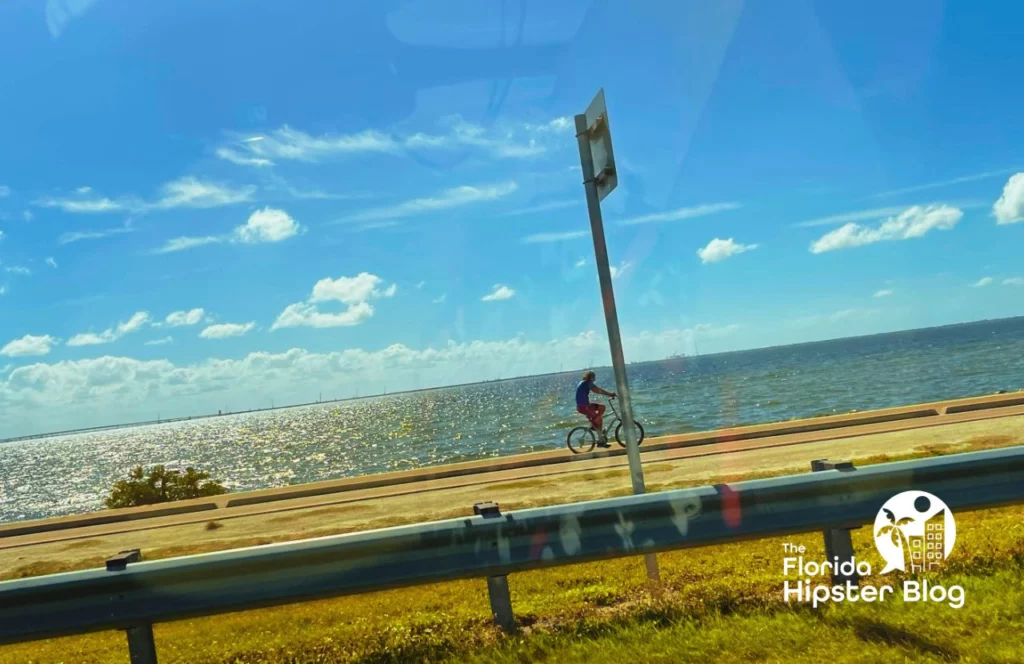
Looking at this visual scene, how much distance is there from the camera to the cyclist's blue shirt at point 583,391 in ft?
57.3

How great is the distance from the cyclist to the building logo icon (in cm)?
1124

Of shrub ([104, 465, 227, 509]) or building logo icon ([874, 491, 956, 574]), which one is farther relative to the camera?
shrub ([104, 465, 227, 509])

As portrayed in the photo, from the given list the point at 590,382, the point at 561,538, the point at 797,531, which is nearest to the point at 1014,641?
the point at 797,531

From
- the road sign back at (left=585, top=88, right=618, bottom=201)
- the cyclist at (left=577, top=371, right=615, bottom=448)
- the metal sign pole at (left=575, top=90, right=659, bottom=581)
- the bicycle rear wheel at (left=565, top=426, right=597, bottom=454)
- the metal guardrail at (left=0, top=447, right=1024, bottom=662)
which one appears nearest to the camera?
the metal guardrail at (left=0, top=447, right=1024, bottom=662)

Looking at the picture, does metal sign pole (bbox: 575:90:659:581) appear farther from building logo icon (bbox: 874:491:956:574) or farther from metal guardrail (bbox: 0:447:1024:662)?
building logo icon (bbox: 874:491:956:574)

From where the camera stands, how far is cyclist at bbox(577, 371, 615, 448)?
17.2 metres

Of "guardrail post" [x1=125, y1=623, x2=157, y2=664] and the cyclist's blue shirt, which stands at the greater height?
the cyclist's blue shirt

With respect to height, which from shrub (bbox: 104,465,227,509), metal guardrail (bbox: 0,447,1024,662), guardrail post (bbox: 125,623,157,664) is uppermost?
metal guardrail (bbox: 0,447,1024,662)

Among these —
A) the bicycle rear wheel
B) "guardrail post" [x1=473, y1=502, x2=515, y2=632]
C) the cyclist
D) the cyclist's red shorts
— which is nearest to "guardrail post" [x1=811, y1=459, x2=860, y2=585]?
"guardrail post" [x1=473, y1=502, x2=515, y2=632]

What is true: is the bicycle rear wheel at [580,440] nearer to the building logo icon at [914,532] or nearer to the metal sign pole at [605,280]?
the metal sign pole at [605,280]

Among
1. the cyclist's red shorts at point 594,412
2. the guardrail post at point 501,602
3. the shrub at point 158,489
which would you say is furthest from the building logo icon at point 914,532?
the shrub at point 158,489

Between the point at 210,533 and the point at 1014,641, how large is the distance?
51.8 ft

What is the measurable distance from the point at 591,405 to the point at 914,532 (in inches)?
607

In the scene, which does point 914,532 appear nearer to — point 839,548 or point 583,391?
point 839,548
